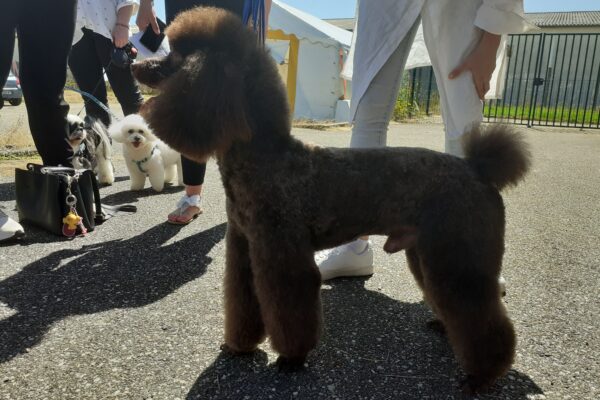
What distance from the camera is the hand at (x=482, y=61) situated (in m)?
2.22

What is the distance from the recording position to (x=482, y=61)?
2.23 meters

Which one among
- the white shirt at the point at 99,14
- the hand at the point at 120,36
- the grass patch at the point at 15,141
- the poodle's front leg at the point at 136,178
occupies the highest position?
the white shirt at the point at 99,14

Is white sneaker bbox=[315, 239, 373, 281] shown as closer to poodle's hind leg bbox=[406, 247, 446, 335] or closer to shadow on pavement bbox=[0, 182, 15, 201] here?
poodle's hind leg bbox=[406, 247, 446, 335]

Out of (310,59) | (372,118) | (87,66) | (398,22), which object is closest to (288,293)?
(372,118)

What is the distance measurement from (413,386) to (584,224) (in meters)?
3.11

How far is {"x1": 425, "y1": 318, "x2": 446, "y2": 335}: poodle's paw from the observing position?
7.07 feet

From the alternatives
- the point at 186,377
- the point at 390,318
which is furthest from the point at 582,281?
the point at 186,377

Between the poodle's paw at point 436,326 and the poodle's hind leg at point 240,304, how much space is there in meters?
0.82

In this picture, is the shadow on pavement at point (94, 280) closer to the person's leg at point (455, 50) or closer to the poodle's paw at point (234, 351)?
the poodle's paw at point (234, 351)

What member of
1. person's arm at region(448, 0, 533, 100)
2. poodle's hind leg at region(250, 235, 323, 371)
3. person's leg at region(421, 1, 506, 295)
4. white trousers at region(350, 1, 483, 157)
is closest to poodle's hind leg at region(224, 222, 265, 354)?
poodle's hind leg at region(250, 235, 323, 371)

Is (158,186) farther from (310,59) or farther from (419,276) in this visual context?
(310,59)

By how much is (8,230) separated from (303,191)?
232cm

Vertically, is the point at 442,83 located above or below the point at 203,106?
above

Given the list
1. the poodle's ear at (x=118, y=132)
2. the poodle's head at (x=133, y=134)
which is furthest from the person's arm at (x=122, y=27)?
the poodle's ear at (x=118, y=132)
